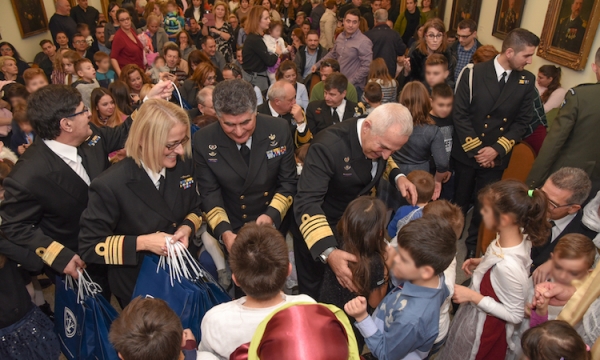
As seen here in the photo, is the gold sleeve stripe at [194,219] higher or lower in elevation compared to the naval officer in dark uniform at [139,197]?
lower

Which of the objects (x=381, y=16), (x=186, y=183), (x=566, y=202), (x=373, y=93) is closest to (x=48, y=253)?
(x=186, y=183)

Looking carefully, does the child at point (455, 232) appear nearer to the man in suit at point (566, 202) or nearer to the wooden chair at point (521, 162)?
the man in suit at point (566, 202)

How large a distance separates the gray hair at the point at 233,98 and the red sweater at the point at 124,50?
5.17 metres

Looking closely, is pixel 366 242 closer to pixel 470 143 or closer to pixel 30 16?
pixel 470 143

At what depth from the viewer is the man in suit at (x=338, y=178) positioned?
2.44 m

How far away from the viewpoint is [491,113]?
3.89 m

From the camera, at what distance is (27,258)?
7.97 ft

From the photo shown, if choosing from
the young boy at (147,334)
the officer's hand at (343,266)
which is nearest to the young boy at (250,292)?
the young boy at (147,334)

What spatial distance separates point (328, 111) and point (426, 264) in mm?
2795

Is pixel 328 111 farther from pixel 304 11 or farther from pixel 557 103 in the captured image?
pixel 304 11

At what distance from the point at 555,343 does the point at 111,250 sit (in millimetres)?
2179

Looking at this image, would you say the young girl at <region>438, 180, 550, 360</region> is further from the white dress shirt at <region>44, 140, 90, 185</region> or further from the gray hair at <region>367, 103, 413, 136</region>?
the white dress shirt at <region>44, 140, 90, 185</region>

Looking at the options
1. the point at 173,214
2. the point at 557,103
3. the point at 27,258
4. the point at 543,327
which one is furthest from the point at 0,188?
the point at 557,103

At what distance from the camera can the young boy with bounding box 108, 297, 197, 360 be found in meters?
1.53
